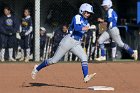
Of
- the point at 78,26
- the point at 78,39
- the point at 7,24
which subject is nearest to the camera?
the point at 78,26

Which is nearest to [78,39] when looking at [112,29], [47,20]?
[112,29]

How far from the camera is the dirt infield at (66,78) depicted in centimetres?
1025

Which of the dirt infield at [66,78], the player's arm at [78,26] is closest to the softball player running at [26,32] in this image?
the dirt infield at [66,78]

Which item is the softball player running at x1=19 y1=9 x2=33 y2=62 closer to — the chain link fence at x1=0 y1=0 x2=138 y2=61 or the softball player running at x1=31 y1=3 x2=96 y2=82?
the chain link fence at x1=0 y1=0 x2=138 y2=61

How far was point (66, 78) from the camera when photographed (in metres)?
12.1

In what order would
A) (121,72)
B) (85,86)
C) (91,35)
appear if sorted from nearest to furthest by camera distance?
(85,86), (121,72), (91,35)

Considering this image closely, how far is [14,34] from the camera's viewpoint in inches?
628

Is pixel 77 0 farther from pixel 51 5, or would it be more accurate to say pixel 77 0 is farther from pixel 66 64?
pixel 66 64

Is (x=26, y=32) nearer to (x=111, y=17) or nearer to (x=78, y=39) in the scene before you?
(x=111, y=17)

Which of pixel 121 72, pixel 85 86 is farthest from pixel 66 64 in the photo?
pixel 85 86

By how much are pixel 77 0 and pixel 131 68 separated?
12.4 feet

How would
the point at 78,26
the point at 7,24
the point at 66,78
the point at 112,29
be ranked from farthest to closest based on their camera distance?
the point at 7,24
the point at 112,29
the point at 66,78
the point at 78,26

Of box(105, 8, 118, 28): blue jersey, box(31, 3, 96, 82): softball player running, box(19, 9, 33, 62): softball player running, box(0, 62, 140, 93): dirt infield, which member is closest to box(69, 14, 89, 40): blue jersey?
box(31, 3, 96, 82): softball player running

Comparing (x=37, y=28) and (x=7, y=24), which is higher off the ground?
(x=7, y=24)
